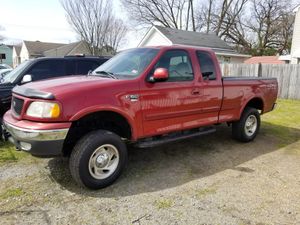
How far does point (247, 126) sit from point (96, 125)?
365 cm

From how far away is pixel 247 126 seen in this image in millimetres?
6062

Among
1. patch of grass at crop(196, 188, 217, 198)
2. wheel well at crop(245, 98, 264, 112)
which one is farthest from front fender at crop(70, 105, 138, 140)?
wheel well at crop(245, 98, 264, 112)

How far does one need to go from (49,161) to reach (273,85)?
530cm

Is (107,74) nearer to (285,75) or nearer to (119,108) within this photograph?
(119,108)

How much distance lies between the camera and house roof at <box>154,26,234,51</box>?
25.6 metres

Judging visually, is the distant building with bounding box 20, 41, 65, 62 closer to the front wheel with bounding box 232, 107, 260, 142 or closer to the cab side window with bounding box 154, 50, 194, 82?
the front wheel with bounding box 232, 107, 260, 142

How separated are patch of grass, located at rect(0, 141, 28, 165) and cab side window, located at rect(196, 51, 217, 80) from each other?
3.67m

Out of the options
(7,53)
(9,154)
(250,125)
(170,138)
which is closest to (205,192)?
(170,138)

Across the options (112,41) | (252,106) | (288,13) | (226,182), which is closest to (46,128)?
(226,182)

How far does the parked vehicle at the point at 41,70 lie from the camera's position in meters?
5.60

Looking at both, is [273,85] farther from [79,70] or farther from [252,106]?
[79,70]

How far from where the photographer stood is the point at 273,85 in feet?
21.2

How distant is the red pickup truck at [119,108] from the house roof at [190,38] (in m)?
20.6

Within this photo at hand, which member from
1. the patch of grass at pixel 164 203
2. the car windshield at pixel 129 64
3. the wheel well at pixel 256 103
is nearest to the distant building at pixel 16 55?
the car windshield at pixel 129 64
